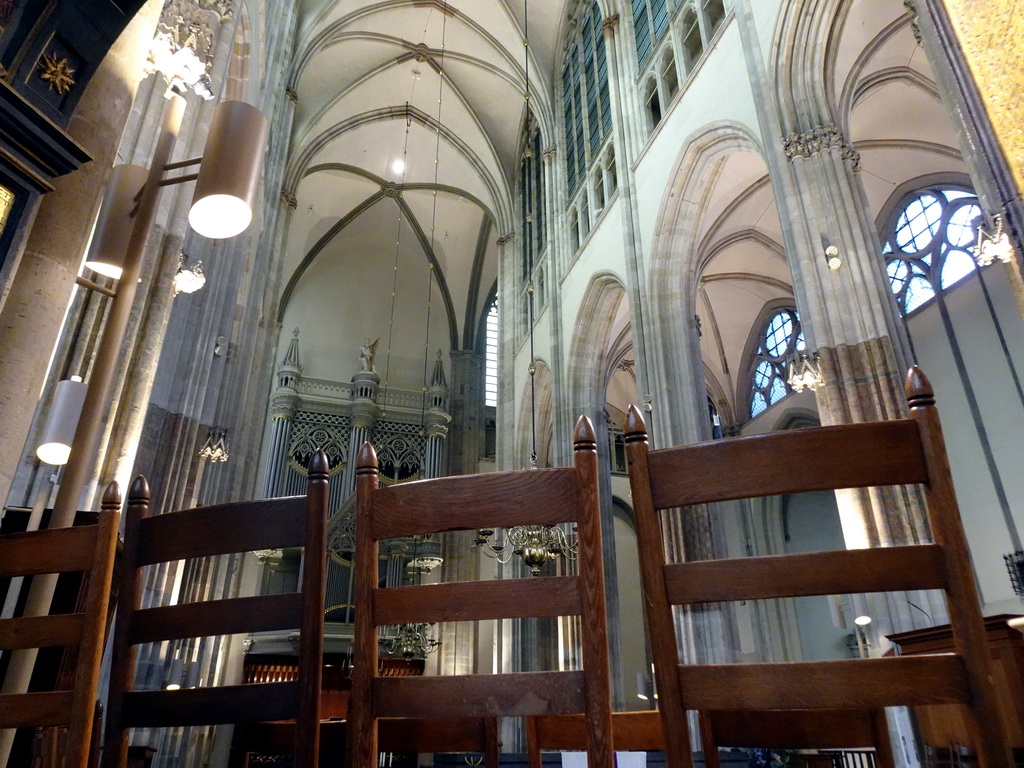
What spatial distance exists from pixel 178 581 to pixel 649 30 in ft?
33.4

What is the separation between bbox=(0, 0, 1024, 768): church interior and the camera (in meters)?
1.76

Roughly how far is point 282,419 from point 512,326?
5.96 m

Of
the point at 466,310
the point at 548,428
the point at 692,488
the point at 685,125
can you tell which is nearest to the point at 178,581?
the point at 692,488

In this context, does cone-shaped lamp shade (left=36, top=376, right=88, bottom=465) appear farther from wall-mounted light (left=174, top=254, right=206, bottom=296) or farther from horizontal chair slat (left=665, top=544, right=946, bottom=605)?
horizontal chair slat (left=665, top=544, right=946, bottom=605)

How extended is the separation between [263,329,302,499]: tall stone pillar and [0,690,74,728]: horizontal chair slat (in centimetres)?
1478

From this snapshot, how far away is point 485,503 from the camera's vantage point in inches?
62.6

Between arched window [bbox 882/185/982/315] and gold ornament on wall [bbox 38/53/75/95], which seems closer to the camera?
gold ornament on wall [bbox 38/53/75/95]

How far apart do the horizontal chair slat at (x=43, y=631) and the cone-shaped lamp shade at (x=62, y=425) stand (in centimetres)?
160

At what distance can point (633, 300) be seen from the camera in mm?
10094

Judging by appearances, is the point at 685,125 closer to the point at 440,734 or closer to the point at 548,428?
the point at 548,428

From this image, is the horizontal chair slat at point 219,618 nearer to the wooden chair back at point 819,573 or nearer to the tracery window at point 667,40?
the wooden chair back at point 819,573

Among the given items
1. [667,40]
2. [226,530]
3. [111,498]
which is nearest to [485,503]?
[226,530]

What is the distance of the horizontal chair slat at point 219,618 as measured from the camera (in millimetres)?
1606

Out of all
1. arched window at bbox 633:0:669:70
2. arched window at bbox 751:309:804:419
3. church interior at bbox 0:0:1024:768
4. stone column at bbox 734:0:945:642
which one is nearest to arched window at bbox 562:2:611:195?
church interior at bbox 0:0:1024:768
